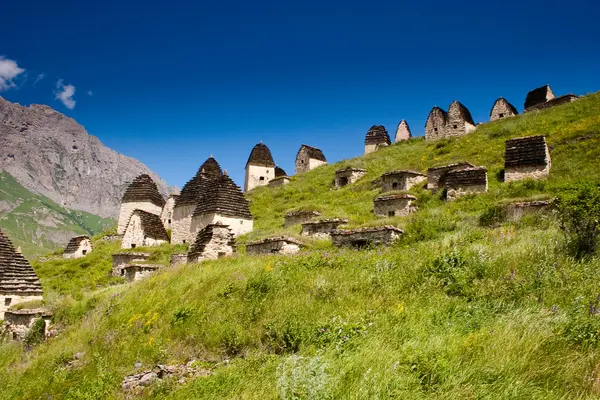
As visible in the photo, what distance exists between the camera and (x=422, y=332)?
6.34m

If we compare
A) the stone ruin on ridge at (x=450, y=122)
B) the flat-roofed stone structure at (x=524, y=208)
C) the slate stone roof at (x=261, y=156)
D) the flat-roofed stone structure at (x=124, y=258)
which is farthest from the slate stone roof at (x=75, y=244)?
the stone ruin on ridge at (x=450, y=122)

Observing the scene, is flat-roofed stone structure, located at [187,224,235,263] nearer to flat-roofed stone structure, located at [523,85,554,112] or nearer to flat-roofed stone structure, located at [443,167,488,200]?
flat-roofed stone structure, located at [443,167,488,200]

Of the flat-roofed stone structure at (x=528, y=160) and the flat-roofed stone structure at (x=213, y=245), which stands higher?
the flat-roofed stone structure at (x=528, y=160)

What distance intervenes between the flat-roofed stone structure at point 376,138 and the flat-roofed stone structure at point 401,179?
2927cm

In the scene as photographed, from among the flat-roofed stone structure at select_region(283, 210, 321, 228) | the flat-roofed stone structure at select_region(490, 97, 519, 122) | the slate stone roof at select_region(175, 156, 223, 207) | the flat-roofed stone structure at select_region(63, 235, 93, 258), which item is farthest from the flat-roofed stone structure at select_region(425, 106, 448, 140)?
the flat-roofed stone structure at select_region(63, 235, 93, 258)

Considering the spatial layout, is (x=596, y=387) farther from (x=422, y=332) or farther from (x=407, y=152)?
(x=407, y=152)

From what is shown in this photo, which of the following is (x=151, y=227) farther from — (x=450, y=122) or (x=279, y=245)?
(x=450, y=122)

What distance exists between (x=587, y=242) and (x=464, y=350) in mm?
4649

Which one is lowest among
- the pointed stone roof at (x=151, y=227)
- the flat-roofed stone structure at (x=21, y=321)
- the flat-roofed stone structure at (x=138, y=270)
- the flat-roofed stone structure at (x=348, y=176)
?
the flat-roofed stone structure at (x=21, y=321)

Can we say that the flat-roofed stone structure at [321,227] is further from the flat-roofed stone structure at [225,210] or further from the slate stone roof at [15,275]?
the slate stone roof at [15,275]

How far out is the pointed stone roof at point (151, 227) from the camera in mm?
32406

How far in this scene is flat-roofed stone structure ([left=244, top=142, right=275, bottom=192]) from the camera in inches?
2315

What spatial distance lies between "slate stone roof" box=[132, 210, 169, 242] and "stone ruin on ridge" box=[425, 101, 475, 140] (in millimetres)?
29499

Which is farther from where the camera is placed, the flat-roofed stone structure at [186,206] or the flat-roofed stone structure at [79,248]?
the flat-roofed stone structure at [79,248]
